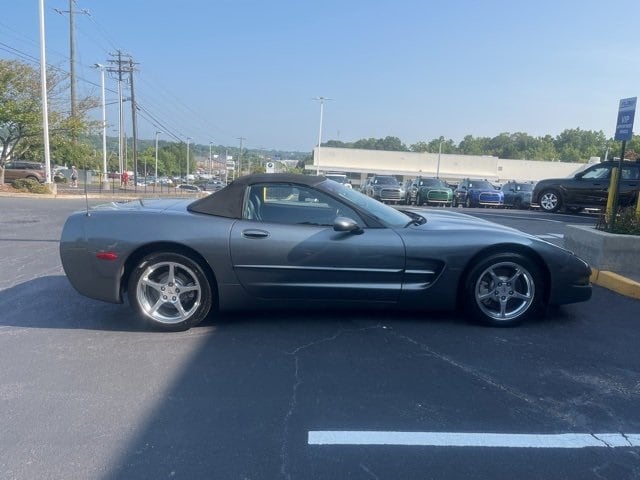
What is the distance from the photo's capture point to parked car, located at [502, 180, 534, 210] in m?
22.8

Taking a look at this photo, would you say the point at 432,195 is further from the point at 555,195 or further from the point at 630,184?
the point at 630,184

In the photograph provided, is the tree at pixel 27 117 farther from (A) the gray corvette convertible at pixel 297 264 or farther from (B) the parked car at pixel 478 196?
(A) the gray corvette convertible at pixel 297 264

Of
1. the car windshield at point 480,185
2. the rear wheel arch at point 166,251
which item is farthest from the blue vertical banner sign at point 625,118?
the car windshield at point 480,185

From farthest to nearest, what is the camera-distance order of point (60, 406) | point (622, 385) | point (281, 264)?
1. point (281, 264)
2. point (622, 385)
3. point (60, 406)

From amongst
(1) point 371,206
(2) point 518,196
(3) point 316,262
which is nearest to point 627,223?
(1) point 371,206

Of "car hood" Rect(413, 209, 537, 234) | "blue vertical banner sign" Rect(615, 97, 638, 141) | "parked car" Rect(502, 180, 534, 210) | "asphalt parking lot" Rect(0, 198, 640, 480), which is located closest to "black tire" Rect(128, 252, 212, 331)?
"asphalt parking lot" Rect(0, 198, 640, 480)

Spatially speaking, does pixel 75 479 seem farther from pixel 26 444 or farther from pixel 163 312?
pixel 163 312

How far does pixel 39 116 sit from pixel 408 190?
19.1 m

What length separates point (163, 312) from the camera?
14.4 ft

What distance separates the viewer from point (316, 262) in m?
4.30

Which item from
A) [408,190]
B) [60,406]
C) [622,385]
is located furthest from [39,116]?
[622,385]

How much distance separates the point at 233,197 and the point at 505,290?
8.40 ft

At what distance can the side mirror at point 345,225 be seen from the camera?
4227 mm

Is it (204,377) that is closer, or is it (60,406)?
(60,406)
